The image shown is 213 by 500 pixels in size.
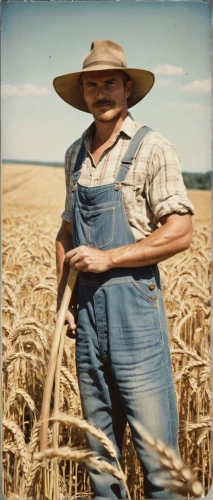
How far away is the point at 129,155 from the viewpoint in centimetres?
240

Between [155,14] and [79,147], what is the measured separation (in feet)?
2.11

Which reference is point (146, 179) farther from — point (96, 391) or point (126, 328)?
point (96, 391)

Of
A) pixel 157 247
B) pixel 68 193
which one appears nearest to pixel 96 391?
pixel 157 247

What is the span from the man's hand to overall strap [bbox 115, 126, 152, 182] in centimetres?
30

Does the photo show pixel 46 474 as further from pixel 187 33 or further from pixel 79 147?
pixel 187 33

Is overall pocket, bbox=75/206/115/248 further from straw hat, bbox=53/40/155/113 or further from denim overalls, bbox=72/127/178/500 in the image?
straw hat, bbox=53/40/155/113

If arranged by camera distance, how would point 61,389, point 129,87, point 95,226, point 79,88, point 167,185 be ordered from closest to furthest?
point 167,185
point 95,226
point 129,87
point 79,88
point 61,389

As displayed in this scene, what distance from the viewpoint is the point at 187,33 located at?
8.52 feet

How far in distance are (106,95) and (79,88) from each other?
1.10ft

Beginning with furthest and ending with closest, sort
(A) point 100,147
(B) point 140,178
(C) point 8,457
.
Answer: (C) point 8,457
(A) point 100,147
(B) point 140,178

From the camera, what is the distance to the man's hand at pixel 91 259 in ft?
Answer: 7.87


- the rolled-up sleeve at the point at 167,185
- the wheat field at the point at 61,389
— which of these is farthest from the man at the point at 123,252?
the wheat field at the point at 61,389

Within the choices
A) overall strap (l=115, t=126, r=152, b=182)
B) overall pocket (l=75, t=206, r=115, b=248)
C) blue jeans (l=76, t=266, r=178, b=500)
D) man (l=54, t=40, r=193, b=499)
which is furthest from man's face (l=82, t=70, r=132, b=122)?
blue jeans (l=76, t=266, r=178, b=500)

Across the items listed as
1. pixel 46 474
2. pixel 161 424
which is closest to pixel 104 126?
pixel 161 424
